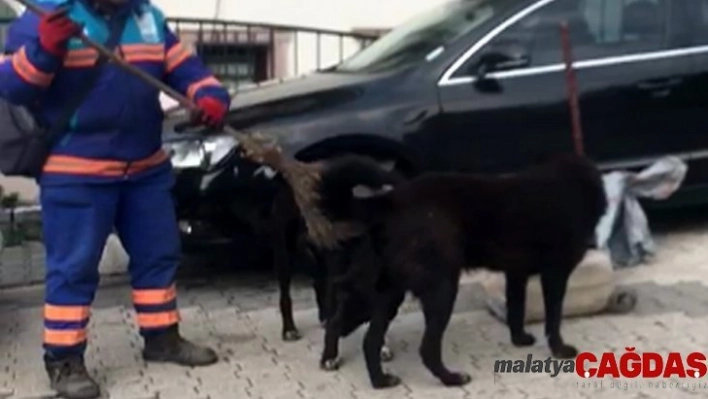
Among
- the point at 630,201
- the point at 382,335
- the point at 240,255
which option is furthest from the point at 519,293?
the point at 240,255

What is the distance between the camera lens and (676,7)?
818 cm

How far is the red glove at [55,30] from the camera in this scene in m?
5.37

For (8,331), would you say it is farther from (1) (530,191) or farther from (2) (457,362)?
(1) (530,191)

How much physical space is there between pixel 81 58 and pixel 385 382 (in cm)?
185

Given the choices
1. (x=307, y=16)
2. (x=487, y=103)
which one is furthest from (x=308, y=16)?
(x=487, y=103)

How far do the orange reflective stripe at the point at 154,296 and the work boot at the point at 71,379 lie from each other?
0.42 meters

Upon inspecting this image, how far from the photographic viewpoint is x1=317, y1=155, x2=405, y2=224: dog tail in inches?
224

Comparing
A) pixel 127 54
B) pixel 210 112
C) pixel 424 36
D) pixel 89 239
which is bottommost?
pixel 424 36

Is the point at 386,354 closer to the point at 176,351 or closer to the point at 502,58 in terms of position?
the point at 176,351

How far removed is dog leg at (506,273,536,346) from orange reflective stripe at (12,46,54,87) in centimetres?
220

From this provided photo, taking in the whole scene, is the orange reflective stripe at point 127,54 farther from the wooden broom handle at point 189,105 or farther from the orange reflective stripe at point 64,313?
the orange reflective stripe at point 64,313

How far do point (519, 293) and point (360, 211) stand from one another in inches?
40.1

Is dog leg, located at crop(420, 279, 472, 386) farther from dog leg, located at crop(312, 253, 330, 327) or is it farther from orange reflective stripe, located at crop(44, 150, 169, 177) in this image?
orange reflective stripe, located at crop(44, 150, 169, 177)

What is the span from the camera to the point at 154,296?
624cm
